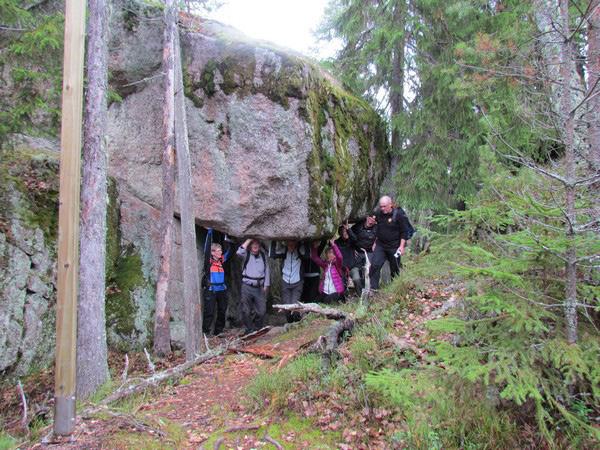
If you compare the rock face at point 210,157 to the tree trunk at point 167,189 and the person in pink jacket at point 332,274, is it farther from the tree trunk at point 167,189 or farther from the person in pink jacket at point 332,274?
the tree trunk at point 167,189

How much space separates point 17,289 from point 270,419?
17.2 ft

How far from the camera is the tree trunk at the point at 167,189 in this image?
8.90 m

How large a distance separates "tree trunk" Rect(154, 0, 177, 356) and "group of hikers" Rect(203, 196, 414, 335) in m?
1.11

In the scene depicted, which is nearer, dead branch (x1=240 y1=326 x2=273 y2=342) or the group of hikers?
dead branch (x1=240 y1=326 x2=273 y2=342)

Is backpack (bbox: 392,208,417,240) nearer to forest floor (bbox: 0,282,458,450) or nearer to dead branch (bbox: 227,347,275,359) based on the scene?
forest floor (bbox: 0,282,458,450)

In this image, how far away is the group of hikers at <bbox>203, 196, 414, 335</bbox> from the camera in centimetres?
900

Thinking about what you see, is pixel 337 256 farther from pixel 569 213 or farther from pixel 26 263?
pixel 569 213

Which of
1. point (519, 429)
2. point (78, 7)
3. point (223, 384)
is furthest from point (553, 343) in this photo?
point (78, 7)

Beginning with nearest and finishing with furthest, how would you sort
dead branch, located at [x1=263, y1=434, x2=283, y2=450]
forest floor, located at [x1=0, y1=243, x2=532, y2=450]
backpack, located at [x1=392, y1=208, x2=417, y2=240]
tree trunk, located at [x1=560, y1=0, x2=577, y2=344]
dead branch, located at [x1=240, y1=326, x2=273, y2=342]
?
tree trunk, located at [x1=560, y1=0, x2=577, y2=344]
forest floor, located at [x1=0, y1=243, x2=532, y2=450]
dead branch, located at [x1=263, y1=434, x2=283, y2=450]
backpack, located at [x1=392, y1=208, x2=417, y2=240]
dead branch, located at [x1=240, y1=326, x2=273, y2=342]

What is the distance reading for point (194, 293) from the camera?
885cm

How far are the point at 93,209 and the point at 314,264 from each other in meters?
5.15

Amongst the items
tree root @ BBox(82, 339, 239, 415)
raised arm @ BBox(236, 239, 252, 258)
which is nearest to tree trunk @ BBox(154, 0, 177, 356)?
raised arm @ BBox(236, 239, 252, 258)

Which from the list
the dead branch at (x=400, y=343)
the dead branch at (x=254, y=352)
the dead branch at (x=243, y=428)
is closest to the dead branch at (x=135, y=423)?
the dead branch at (x=243, y=428)

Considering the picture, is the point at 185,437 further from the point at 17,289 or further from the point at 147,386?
the point at 17,289
